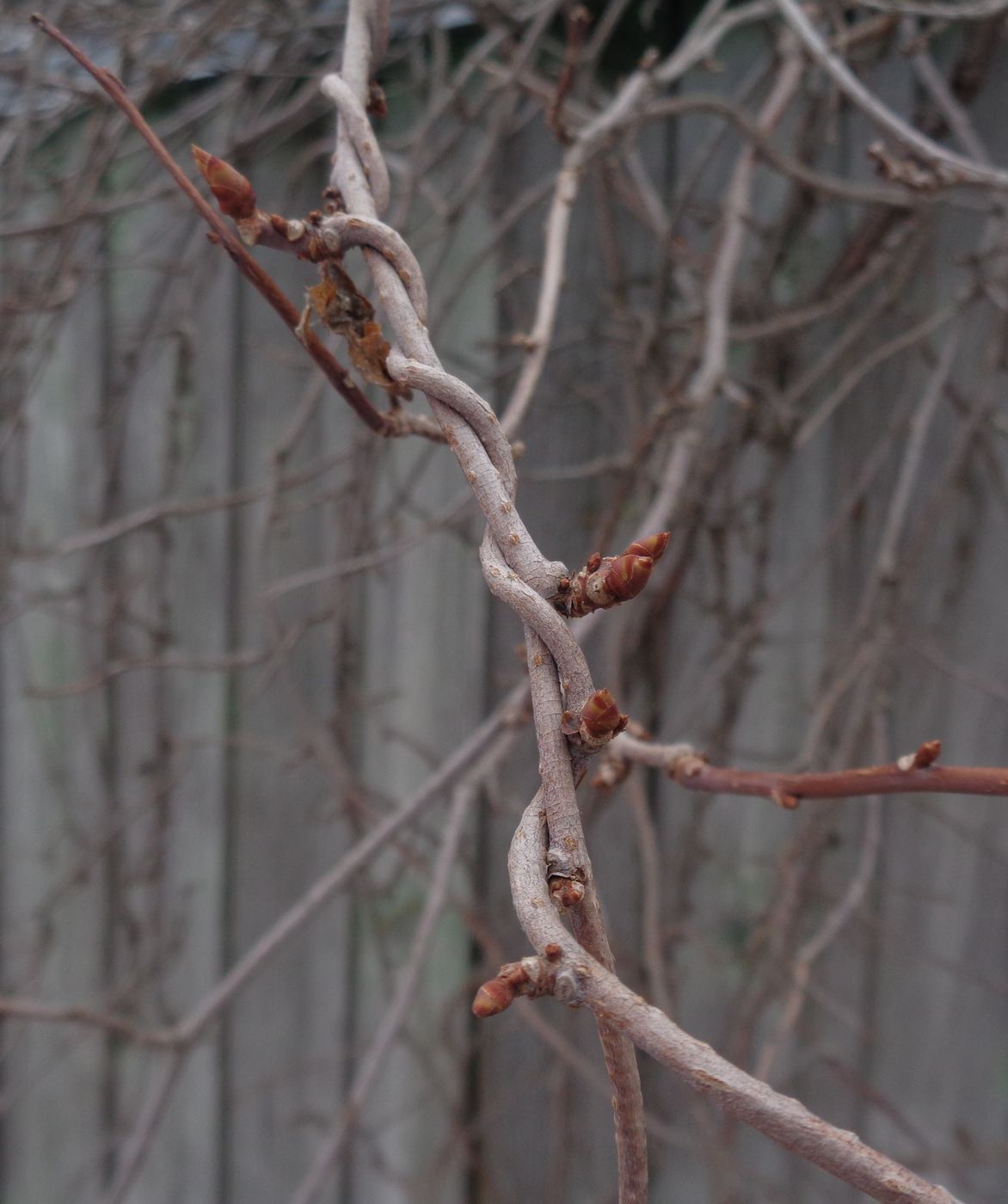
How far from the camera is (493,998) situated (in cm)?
20

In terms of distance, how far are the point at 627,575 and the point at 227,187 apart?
Result: 0.54ft

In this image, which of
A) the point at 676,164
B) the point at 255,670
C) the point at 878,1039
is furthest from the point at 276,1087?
the point at 676,164

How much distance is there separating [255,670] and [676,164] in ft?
2.37

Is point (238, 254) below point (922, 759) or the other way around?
the other way around

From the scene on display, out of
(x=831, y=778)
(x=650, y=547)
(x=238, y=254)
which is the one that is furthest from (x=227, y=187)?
(x=831, y=778)

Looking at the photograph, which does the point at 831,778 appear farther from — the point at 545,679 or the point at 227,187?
the point at 227,187

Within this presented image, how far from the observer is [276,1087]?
49.1 inches

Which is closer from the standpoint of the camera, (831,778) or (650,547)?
(650,547)

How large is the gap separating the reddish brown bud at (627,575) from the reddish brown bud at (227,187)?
0.15 meters

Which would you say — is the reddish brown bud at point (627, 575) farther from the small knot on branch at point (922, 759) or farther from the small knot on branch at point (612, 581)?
the small knot on branch at point (922, 759)

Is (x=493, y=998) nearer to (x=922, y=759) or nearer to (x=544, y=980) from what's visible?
(x=544, y=980)

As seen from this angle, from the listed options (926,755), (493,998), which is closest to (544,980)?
(493,998)

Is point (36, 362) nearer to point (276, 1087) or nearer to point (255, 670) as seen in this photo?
point (255, 670)

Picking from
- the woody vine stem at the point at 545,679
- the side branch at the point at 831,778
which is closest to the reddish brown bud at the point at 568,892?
the woody vine stem at the point at 545,679
